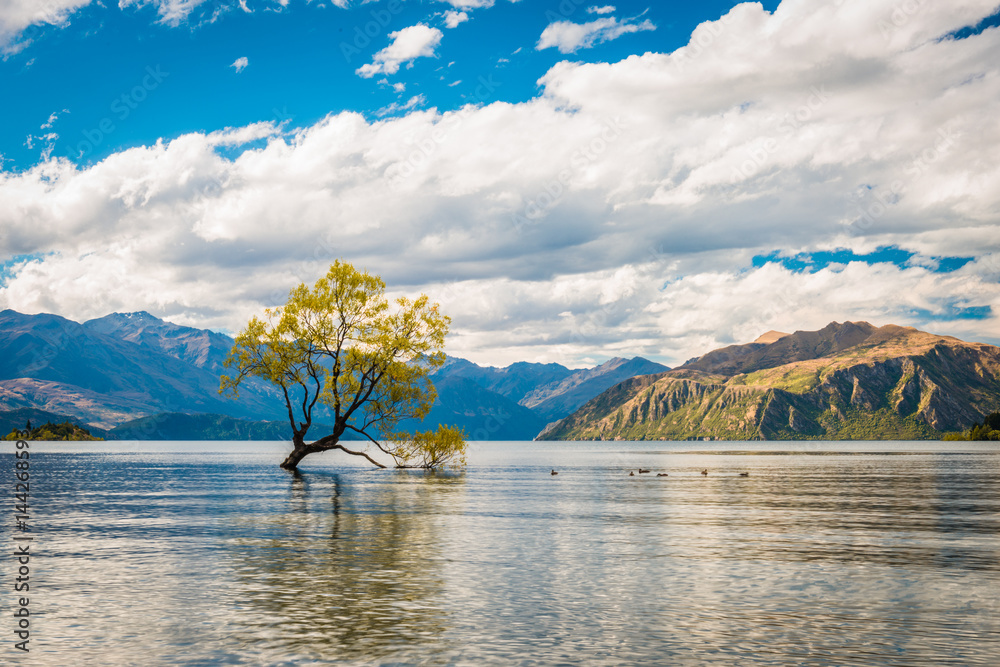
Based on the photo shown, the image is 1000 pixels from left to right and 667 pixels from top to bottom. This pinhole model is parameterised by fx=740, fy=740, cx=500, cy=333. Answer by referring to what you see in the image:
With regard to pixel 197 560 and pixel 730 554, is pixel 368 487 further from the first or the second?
pixel 730 554

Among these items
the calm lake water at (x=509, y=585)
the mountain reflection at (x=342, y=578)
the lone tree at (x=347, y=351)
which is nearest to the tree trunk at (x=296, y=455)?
the lone tree at (x=347, y=351)

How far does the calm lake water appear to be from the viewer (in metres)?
19.5

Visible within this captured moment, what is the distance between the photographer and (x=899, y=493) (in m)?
73.1

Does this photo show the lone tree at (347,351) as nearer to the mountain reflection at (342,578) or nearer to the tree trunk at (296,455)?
the tree trunk at (296,455)

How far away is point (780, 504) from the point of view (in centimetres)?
6175

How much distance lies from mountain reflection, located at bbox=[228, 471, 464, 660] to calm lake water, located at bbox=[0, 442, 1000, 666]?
0.41ft

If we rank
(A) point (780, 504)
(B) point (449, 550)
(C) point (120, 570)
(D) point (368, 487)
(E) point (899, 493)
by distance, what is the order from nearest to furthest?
(C) point (120, 570), (B) point (449, 550), (A) point (780, 504), (E) point (899, 493), (D) point (368, 487)

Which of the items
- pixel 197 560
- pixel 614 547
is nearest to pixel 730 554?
pixel 614 547

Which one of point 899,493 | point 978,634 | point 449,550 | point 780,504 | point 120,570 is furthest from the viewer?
point 899,493

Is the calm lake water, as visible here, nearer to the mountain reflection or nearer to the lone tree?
the mountain reflection

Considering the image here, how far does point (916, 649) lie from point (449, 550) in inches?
841

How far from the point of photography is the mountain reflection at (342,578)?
67.7ft

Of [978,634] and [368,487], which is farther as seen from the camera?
[368,487]

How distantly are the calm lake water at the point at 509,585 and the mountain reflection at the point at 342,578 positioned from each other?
0.41 feet
